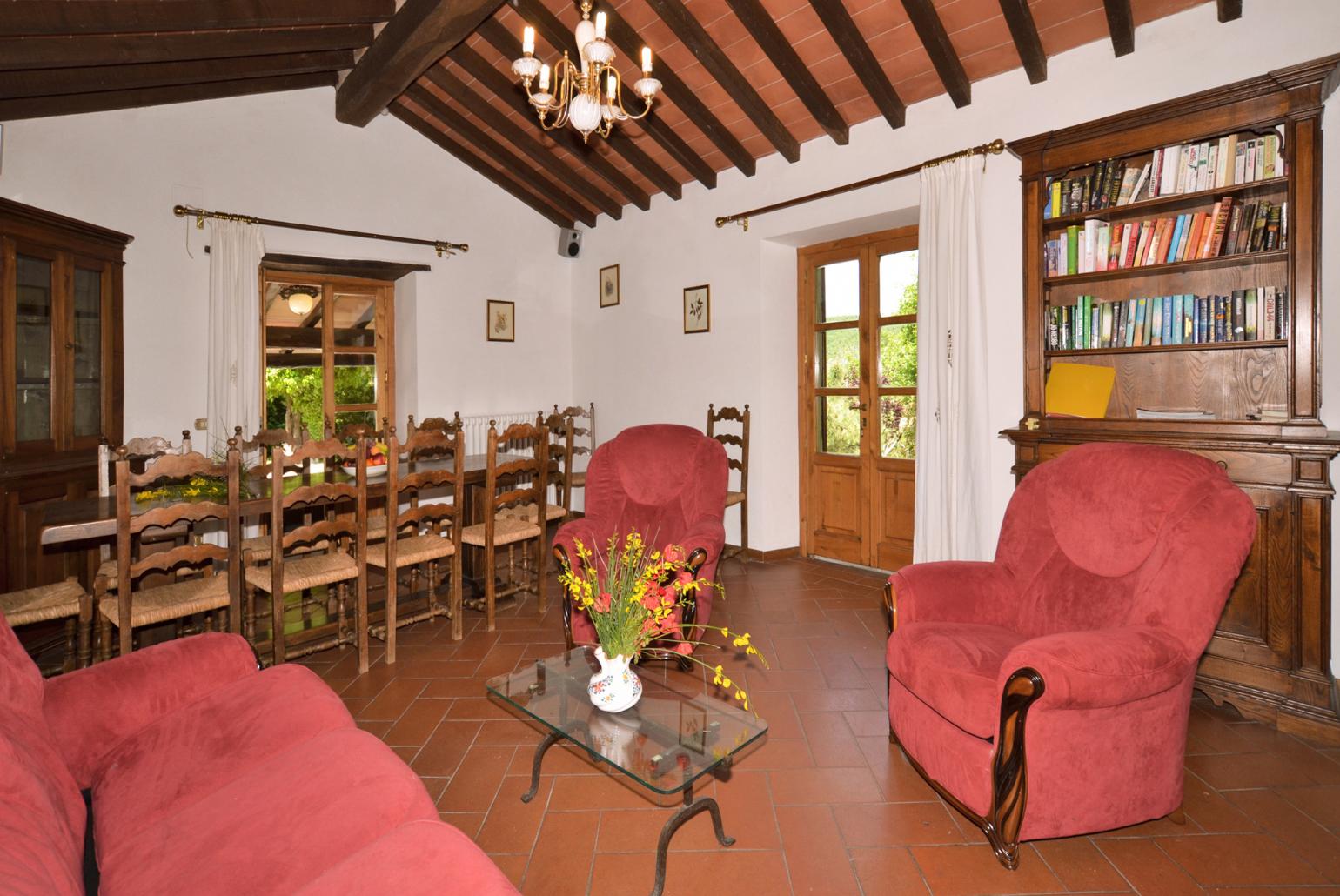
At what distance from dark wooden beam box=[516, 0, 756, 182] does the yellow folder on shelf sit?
265 centimetres

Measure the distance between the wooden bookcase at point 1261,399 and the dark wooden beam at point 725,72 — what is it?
69.5 inches

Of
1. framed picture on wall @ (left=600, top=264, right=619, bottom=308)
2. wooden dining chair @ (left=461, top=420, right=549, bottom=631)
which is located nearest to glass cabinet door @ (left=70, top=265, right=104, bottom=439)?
wooden dining chair @ (left=461, top=420, right=549, bottom=631)

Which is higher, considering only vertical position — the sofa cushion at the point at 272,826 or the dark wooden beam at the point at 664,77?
the dark wooden beam at the point at 664,77

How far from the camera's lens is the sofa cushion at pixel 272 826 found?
3.81ft

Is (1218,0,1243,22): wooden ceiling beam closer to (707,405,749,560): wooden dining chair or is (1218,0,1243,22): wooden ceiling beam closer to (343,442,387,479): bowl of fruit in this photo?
(707,405,749,560): wooden dining chair

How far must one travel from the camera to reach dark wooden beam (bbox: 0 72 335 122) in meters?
4.04

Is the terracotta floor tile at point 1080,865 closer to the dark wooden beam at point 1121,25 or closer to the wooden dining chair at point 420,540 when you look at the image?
the wooden dining chair at point 420,540

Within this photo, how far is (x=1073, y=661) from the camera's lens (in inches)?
68.5

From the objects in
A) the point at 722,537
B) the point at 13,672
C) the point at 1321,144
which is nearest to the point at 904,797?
the point at 722,537

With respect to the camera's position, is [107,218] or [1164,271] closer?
[1164,271]

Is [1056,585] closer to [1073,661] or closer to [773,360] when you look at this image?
[1073,661]

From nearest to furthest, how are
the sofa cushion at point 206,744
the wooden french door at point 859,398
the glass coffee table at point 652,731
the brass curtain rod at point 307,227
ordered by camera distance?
the sofa cushion at point 206,744, the glass coffee table at point 652,731, the wooden french door at point 859,398, the brass curtain rod at point 307,227

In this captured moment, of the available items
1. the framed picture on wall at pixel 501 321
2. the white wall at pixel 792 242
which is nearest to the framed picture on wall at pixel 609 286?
the white wall at pixel 792 242

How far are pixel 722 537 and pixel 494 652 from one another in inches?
48.0
